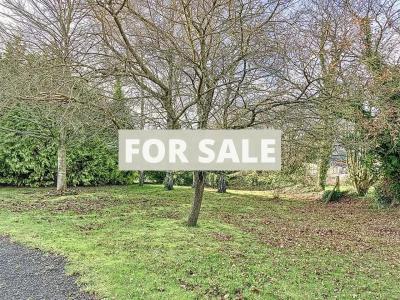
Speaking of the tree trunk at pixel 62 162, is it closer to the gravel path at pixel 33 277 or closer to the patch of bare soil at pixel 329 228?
the patch of bare soil at pixel 329 228

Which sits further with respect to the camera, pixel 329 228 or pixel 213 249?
pixel 329 228

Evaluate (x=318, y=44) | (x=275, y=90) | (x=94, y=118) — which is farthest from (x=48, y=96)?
(x=318, y=44)

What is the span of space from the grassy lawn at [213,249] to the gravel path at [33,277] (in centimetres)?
16

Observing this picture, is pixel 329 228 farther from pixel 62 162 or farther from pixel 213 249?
pixel 62 162

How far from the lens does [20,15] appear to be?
7961 mm

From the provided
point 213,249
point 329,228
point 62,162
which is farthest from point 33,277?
point 62,162

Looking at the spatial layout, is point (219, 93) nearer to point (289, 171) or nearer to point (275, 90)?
point (275, 90)

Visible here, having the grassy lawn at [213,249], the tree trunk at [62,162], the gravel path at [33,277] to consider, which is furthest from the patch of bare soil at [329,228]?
the tree trunk at [62,162]

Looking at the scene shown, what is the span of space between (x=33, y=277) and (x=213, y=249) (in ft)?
6.74

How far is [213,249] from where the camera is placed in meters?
4.85

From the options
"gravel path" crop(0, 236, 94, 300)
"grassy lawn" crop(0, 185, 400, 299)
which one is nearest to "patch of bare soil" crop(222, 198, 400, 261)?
Answer: "grassy lawn" crop(0, 185, 400, 299)

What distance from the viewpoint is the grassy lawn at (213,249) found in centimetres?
363

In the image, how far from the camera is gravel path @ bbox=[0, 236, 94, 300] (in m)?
3.47

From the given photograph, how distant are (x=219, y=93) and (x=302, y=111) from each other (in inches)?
54.1
